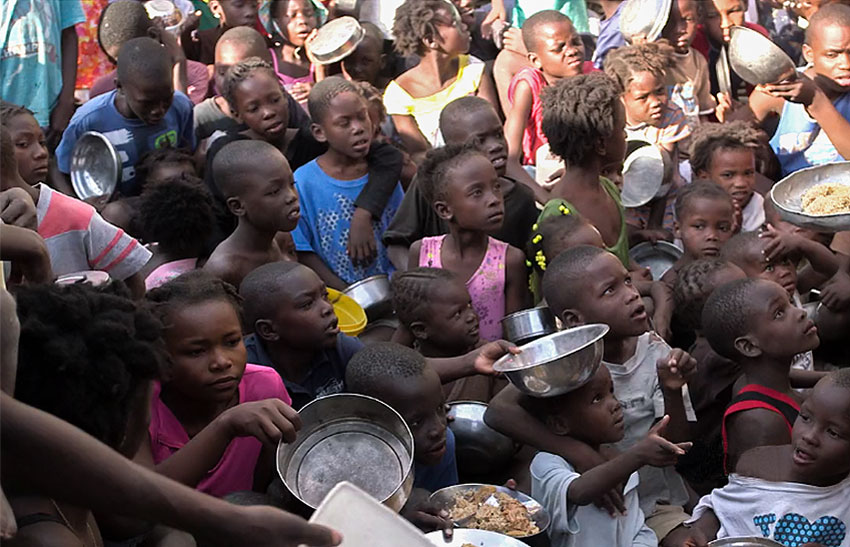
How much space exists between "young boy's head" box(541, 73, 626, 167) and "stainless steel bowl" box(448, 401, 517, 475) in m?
1.38

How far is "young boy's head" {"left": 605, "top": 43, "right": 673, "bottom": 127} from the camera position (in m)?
5.52

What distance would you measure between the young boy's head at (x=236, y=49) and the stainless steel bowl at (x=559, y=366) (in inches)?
128

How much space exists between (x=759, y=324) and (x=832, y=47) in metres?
2.62

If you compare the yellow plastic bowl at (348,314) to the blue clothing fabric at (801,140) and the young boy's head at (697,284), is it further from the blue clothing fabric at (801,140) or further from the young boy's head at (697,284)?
the blue clothing fabric at (801,140)

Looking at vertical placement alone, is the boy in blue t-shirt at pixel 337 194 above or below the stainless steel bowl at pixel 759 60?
below

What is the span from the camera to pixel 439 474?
10.6ft

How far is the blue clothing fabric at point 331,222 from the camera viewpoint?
4.74 metres

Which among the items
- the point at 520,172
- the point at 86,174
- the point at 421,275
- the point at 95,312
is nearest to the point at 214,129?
the point at 86,174

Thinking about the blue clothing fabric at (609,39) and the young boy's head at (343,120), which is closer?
the young boy's head at (343,120)

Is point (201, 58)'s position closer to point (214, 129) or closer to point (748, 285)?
point (214, 129)

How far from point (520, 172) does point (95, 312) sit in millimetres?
3404

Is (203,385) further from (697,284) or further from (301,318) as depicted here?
(697,284)

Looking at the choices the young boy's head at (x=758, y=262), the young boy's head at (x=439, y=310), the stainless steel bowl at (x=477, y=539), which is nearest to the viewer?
the stainless steel bowl at (x=477, y=539)

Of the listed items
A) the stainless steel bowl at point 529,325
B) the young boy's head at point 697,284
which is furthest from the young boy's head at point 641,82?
the stainless steel bowl at point 529,325
